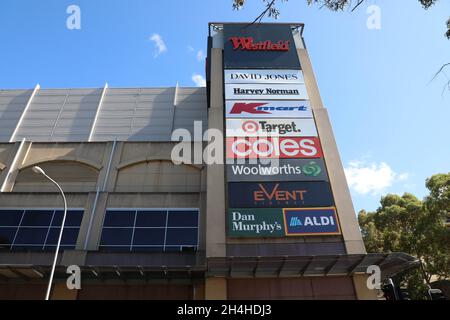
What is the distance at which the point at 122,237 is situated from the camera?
21.3m

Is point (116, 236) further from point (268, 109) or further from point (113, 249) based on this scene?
point (268, 109)

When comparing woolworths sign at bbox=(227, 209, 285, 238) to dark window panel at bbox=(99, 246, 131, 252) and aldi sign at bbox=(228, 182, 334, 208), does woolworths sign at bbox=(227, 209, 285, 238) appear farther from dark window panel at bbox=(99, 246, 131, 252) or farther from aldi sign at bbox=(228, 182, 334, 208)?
dark window panel at bbox=(99, 246, 131, 252)

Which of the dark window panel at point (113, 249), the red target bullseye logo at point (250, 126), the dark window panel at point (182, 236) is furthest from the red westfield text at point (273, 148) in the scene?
the dark window panel at point (113, 249)

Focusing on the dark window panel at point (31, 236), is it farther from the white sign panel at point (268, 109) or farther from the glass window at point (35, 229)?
the white sign panel at point (268, 109)

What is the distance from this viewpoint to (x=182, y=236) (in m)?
21.4

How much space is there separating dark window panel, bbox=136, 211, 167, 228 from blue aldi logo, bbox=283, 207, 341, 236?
8843 mm

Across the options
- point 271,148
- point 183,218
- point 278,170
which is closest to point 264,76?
point 271,148

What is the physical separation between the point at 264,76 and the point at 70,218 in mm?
19128

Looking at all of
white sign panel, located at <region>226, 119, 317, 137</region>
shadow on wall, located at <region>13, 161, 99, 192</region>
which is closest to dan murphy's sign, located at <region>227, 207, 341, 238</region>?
white sign panel, located at <region>226, 119, 317, 137</region>

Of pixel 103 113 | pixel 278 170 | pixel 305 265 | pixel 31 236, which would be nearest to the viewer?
pixel 305 265

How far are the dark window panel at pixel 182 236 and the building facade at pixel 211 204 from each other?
7cm

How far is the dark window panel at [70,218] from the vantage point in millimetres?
22016

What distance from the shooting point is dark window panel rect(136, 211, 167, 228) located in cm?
2202
